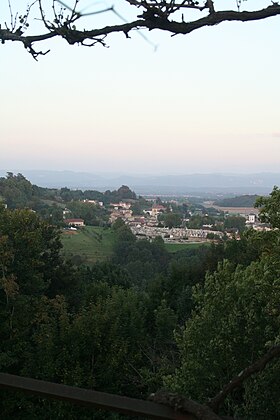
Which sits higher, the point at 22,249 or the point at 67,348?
the point at 22,249

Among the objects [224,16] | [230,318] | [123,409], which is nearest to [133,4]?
[224,16]

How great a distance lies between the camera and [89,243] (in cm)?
4128

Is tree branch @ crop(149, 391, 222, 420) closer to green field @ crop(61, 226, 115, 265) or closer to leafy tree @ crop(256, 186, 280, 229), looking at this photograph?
leafy tree @ crop(256, 186, 280, 229)

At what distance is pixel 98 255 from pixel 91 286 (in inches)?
854

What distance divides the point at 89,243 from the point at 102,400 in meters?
40.4

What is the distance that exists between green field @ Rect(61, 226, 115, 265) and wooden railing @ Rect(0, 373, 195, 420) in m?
32.8

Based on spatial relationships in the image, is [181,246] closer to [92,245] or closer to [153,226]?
[92,245]

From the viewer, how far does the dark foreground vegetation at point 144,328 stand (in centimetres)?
668

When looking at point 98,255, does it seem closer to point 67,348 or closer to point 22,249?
point 22,249

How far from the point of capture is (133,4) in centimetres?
161

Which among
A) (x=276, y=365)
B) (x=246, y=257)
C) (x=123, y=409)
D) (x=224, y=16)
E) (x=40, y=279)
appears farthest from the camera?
(x=246, y=257)

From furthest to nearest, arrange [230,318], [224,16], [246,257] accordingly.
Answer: [246,257] < [230,318] < [224,16]

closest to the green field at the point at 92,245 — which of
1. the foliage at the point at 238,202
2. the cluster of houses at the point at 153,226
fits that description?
the cluster of houses at the point at 153,226

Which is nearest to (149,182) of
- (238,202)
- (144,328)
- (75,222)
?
(238,202)
